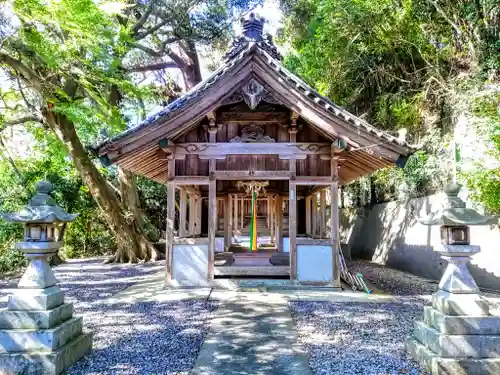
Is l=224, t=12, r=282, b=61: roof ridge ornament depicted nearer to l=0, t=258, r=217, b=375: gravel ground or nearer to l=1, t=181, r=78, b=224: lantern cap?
l=1, t=181, r=78, b=224: lantern cap

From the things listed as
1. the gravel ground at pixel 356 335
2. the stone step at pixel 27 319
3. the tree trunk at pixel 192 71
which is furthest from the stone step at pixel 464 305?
the tree trunk at pixel 192 71

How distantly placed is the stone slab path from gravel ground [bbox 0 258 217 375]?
168 mm

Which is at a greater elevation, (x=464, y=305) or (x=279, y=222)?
(x=279, y=222)

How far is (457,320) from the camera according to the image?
306 cm

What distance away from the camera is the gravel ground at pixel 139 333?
3.27 m

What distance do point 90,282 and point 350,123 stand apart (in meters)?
7.12

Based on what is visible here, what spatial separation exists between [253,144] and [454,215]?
4260mm

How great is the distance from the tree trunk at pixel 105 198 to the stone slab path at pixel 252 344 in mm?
7248

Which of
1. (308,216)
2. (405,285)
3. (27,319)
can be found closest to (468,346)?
(27,319)

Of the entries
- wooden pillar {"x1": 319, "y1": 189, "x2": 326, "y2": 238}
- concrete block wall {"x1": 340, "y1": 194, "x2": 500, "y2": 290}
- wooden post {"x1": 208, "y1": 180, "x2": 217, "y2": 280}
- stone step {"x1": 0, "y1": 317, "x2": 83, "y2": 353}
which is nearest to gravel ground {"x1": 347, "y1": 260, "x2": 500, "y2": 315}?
concrete block wall {"x1": 340, "y1": 194, "x2": 500, "y2": 290}

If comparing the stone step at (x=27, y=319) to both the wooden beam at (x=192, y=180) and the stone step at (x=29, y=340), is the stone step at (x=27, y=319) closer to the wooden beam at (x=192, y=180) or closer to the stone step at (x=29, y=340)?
the stone step at (x=29, y=340)

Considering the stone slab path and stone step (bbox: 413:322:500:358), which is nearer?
stone step (bbox: 413:322:500:358)

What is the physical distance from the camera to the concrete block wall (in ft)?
23.6

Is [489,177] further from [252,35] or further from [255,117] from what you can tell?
[252,35]
